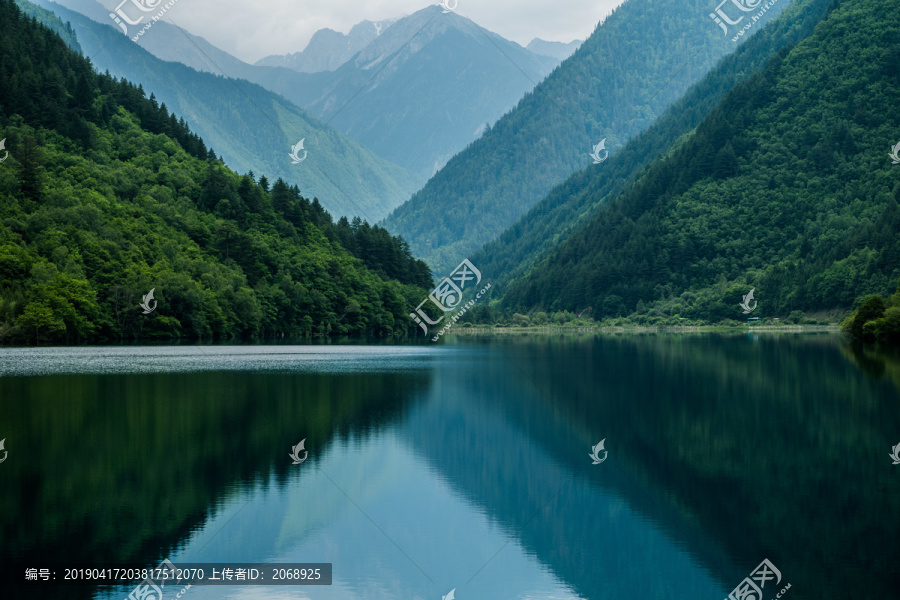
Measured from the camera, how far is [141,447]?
1159 inches

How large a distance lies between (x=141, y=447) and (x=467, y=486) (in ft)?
35.7

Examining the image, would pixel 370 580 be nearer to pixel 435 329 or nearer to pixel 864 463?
pixel 864 463

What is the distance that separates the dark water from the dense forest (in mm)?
56848

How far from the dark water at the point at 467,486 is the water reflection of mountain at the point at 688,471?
10 cm

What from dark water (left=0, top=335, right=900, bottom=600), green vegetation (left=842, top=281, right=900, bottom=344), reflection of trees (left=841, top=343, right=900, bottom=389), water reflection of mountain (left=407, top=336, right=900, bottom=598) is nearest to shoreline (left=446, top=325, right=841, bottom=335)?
green vegetation (left=842, top=281, right=900, bottom=344)

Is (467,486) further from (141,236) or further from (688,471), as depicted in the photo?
(141,236)

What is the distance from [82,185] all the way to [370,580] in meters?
112

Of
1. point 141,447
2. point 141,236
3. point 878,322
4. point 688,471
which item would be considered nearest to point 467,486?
point 688,471

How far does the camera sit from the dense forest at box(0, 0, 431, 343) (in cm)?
9988

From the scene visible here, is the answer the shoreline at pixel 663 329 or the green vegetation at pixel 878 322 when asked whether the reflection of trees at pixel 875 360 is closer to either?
the green vegetation at pixel 878 322

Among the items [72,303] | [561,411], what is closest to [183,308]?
[72,303]

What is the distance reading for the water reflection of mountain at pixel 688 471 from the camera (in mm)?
19578

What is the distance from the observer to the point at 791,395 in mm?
43938

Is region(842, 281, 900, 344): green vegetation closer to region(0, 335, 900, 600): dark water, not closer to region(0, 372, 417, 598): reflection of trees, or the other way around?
region(0, 335, 900, 600): dark water
